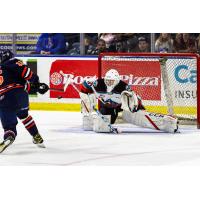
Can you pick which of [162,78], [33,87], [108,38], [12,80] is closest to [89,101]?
[162,78]

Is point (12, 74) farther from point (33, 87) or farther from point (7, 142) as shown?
point (7, 142)

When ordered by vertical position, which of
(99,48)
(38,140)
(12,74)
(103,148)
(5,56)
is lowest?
(103,148)

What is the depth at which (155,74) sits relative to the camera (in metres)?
11.3

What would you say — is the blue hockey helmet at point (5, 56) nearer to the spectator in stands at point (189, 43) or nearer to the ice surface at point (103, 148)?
the ice surface at point (103, 148)

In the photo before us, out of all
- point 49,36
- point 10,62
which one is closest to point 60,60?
point 49,36

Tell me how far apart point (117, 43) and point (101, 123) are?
Result: 2858mm

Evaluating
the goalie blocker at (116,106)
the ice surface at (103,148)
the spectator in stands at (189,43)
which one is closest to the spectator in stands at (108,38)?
the spectator in stands at (189,43)

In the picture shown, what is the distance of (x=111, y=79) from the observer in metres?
10.2

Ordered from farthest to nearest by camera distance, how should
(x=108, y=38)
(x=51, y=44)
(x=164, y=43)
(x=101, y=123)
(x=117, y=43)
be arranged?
1. (x=51, y=44)
2. (x=108, y=38)
3. (x=117, y=43)
4. (x=164, y=43)
5. (x=101, y=123)

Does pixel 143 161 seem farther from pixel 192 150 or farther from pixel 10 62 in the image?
pixel 10 62

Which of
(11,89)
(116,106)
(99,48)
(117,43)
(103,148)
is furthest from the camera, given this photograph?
(117,43)

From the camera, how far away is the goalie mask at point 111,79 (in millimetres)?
10159

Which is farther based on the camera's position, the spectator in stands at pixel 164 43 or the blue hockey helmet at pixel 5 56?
the spectator in stands at pixel 164 43

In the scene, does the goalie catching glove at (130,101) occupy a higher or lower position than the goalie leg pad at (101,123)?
higher
